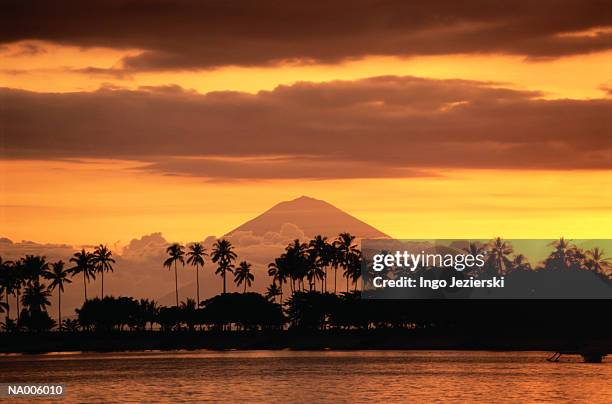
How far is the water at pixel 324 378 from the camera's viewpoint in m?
110

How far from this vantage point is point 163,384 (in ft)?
410

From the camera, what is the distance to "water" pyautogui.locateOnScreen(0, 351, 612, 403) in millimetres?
109875

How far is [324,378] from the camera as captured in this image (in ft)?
437

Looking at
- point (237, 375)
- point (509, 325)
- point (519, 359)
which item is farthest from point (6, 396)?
point (509, 325)

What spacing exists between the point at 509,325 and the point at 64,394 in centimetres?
10518

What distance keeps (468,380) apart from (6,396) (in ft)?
168

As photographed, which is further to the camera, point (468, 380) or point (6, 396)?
point (468, 380)

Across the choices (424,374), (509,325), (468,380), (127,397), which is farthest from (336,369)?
(509,325)

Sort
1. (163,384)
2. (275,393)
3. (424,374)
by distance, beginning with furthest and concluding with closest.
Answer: (424,374), (163,384), (275,393)

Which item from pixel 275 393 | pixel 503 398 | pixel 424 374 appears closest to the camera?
pixel 503 398

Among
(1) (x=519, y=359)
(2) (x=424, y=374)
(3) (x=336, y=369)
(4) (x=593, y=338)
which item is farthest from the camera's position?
(4) (x=593, y=338)

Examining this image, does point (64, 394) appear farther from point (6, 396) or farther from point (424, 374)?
point (424, 374)

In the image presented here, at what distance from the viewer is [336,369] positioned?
488 ft

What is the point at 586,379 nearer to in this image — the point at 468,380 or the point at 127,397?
the point at 468,380
